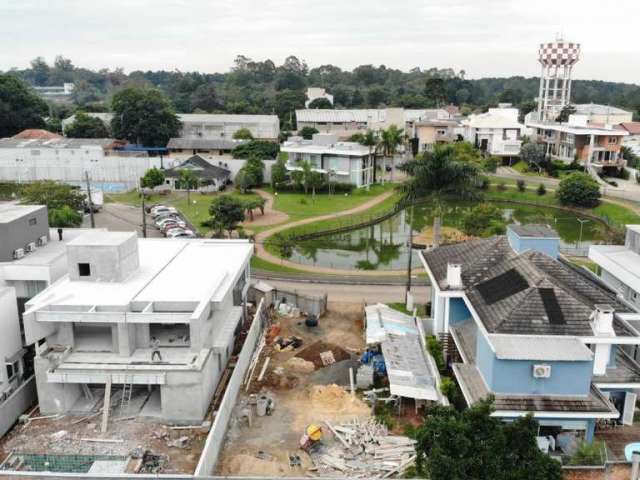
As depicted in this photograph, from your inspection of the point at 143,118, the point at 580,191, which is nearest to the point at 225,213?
the point at 580,191

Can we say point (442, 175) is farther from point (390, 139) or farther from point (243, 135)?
point (243, 135)

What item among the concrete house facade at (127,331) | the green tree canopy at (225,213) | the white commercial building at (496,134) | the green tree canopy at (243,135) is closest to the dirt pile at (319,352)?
the concrete house facade at (127,331)

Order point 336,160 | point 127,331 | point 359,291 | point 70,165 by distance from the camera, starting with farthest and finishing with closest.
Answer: point 70,165
point 336,160
point 359,291
point 127,331

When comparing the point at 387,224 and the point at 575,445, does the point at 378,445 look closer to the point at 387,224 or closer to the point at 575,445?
the point at 575,445

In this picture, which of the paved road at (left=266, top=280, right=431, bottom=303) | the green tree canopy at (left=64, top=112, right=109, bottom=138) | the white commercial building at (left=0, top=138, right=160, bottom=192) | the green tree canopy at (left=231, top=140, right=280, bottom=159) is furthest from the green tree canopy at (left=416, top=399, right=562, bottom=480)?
the green tree canopy at (left=64, top=112, right=109, bottom=138)

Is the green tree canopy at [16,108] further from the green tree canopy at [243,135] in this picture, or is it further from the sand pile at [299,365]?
the sand pile at [299,365]

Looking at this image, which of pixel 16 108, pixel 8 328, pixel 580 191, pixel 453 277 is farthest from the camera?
pixel 16 108
